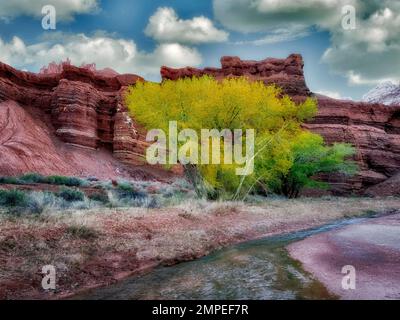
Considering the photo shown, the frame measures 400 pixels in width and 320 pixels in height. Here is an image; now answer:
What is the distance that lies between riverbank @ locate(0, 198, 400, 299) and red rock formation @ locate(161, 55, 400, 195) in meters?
29.4

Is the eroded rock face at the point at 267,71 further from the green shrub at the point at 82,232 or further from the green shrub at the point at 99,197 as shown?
the green shrub at the point at 82,232

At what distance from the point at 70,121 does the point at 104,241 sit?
1226 inches

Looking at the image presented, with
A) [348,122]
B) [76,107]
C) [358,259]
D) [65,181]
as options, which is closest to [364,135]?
[348,122]

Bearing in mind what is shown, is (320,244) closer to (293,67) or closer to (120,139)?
(120,139)

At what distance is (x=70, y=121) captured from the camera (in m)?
37.9

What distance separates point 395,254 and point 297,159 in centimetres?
1860

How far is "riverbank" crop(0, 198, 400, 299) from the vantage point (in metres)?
7.05

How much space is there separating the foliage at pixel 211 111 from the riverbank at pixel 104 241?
3913 mm

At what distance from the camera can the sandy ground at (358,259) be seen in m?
6.34

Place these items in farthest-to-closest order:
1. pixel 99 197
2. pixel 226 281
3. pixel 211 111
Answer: pixel 211 111, pixel 99 197, pixel 226 281

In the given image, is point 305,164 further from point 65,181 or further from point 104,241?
point 104,241

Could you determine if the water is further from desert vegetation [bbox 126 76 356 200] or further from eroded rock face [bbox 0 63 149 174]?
eroded rock face [bbox 0 63 149 174]
